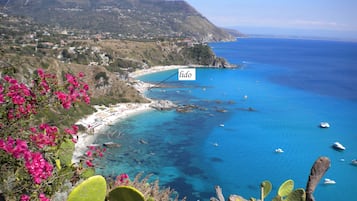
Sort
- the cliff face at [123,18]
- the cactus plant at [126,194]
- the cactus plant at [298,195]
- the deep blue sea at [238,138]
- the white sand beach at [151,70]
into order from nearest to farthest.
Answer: the cactus plant at [126,194] < the cactus plant at [298,195] < the deep blue sea at [238,138] < the white sand beach at [151,70] < the cliff face at [123,18]

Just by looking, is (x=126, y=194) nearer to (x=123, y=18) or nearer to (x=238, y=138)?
(x=238, y=138)

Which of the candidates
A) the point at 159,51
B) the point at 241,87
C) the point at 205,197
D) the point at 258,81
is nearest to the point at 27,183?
the point at 205,197

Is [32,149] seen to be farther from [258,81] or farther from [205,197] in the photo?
[258,81]

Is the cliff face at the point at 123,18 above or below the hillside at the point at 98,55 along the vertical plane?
above

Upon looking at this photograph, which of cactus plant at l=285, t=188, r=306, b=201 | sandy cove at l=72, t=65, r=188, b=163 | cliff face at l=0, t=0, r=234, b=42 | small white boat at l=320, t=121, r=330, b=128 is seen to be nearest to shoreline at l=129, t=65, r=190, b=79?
sandy cove at l=72, t=65, r=188, b=163

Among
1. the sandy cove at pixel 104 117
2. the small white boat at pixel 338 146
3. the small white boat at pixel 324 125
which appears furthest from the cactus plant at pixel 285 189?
the small white boat at pixel 324 125

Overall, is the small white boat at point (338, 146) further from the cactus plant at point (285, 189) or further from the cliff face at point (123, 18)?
the cliff face at point (123, 18)

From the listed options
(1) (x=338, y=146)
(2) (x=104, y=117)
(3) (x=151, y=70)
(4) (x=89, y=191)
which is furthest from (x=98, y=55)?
(4) (x=89, y=191)

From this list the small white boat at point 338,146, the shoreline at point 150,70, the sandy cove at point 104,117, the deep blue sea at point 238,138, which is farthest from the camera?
the shoreline at point 150,70
